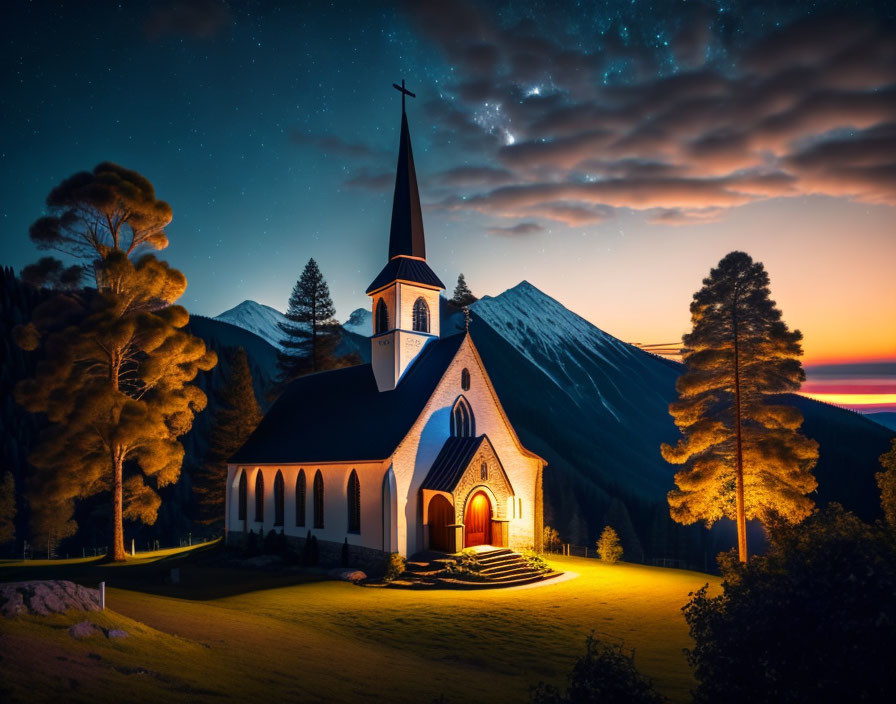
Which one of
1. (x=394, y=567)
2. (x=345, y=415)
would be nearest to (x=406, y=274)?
(x=345, y=415)

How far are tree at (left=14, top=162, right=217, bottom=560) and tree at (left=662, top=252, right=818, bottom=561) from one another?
950 inches

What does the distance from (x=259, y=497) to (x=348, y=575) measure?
43.2 ft

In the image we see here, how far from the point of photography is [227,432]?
4759cm

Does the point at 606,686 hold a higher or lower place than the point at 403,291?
lower

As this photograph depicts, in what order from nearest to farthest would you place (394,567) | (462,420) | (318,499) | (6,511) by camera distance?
(394,567)
(462,420)
(318,499)
(6,511)

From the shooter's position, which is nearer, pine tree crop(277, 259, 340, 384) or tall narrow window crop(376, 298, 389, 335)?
tall narrow window crop(376, 298, 389, 335)

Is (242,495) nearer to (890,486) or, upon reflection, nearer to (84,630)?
(84,630)

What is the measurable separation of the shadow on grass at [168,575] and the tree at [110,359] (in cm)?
230

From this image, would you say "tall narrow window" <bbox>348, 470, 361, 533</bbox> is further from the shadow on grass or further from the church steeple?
the church steeple

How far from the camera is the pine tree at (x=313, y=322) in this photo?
5559 centimetres

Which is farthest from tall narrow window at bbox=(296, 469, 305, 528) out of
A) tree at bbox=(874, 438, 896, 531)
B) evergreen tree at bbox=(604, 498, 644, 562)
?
evergreen tree at bbox=(604, 498, 644, 562)

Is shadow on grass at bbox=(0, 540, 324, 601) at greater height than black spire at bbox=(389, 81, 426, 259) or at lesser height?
lesser

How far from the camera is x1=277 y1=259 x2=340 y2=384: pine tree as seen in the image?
55594 millimetres

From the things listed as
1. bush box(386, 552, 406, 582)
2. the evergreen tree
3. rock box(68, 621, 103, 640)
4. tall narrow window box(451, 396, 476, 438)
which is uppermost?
tall narrow window box(451, 396, 476, 438)
